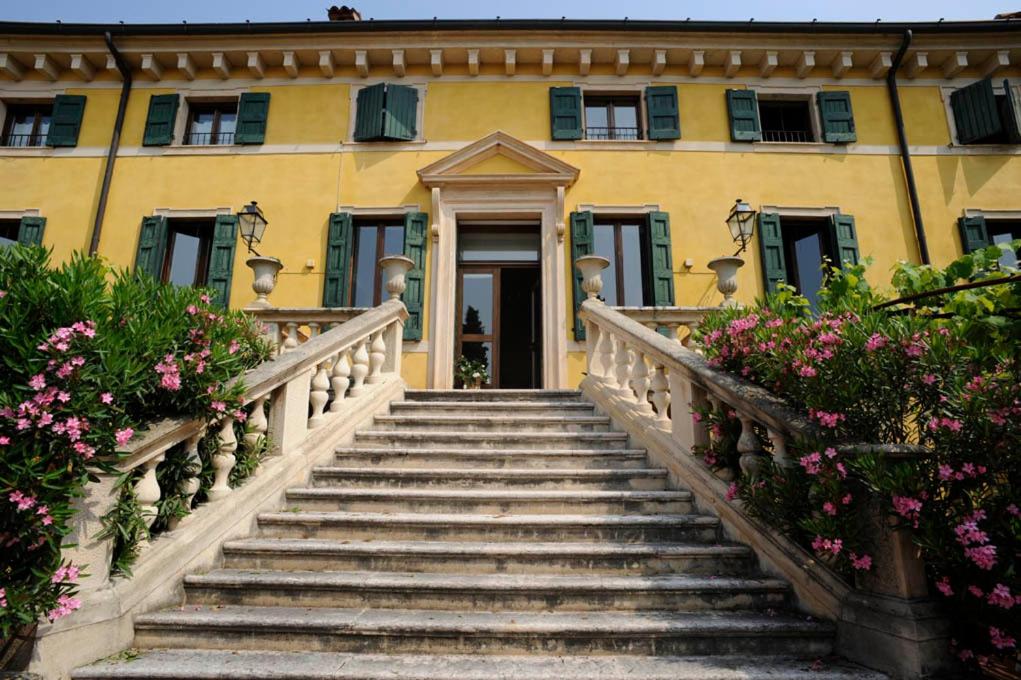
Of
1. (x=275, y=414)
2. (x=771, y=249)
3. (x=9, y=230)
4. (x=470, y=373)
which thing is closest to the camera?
(x=275, y=414)

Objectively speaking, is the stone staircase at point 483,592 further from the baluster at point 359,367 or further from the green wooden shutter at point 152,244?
the green wooden shutter at point 152,244

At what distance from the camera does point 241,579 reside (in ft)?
9.68

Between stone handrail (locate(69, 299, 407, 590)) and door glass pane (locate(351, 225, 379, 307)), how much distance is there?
267cm

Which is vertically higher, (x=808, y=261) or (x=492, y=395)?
(x=808, y=261)

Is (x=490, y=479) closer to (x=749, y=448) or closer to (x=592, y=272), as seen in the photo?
(x=749, y=448)

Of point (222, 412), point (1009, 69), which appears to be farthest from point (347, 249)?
point (1009, 69)

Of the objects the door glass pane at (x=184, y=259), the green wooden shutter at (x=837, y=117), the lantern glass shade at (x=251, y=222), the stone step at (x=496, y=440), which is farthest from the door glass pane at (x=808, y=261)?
the door glass pane at (x=184, y=259)

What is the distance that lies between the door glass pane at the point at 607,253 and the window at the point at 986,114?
628 cm

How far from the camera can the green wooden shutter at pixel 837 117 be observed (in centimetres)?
911

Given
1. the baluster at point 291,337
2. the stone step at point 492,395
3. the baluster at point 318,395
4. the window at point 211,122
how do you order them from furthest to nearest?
the window at point 211,122, the baluster at point 291,337, the stone step at point 492,395, the baluster at point 318,395

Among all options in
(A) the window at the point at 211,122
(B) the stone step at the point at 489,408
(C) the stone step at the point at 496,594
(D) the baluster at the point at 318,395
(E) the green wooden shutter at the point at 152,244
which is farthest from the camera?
(A) the window at the point at 211,122

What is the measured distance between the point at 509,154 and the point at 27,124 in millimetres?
8998

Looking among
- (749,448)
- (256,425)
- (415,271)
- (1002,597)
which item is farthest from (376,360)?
(1002,597)

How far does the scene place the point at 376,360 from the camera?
226 inches
